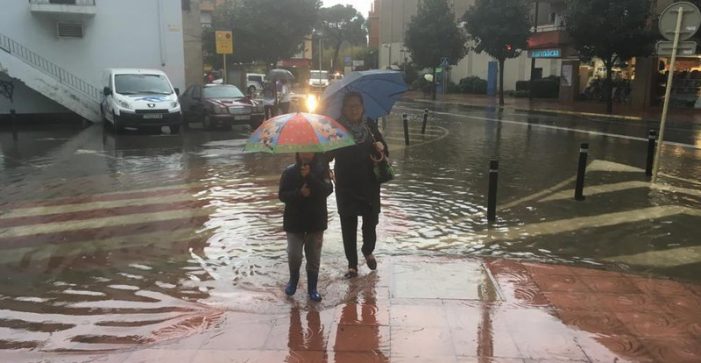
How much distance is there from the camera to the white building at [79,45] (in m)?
20.7

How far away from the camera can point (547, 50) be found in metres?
34.3

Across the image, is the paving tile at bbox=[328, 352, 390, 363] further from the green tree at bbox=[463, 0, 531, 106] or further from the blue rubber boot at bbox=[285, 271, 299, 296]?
the green tree at bbox=[463, 0, 531, 106]

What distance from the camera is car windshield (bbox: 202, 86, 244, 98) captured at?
2012cm

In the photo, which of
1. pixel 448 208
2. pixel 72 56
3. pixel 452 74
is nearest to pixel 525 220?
pixel 448 208

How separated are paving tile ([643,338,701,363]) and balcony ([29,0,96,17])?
22.0 metres

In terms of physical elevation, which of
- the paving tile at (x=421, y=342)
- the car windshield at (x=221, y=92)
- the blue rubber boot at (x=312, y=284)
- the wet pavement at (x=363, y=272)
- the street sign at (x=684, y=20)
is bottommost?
the wet pavement at (x=363, y=272)

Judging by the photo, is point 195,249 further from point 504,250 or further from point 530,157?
point 530,157

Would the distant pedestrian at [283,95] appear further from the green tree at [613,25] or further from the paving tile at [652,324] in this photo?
the paving tile at [652,324]

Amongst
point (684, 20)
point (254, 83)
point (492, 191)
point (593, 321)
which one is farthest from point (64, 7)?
point (254, 83)

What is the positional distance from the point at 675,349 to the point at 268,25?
37.8m

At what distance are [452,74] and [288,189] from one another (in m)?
48.7

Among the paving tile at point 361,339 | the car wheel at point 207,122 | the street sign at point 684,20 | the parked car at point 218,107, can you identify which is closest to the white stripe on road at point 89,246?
the paving tile at point 361,339

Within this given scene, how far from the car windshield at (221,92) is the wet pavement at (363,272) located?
8.69m

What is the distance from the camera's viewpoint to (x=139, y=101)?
57.2 ft
